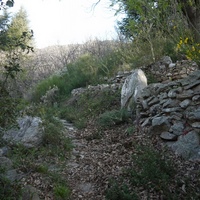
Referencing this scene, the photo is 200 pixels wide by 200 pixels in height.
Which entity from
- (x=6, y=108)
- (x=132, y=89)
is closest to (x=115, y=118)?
(x=132, y=89)

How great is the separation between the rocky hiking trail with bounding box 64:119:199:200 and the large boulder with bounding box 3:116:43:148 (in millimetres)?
776

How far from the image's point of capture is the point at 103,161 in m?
4.54

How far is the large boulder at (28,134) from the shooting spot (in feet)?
16.3

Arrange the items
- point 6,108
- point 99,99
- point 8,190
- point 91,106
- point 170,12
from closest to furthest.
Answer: point 6,108, point 8,190, point 170,12, point 91,106, point 99,99

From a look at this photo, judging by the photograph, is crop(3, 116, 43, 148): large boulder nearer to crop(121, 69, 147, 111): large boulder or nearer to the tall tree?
crop(121, 69, 147, 111): large boulder

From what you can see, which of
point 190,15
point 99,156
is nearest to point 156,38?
point 190,15

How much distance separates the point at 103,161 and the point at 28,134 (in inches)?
63.9

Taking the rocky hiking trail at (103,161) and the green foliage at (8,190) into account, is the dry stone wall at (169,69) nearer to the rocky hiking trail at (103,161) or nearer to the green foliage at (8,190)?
the rocky hiking trail at (103,161)

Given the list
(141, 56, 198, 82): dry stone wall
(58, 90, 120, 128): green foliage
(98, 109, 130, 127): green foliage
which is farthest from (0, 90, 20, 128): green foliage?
(141, 56, 198, 82): dry stone wall

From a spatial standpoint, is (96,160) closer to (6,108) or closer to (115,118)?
(115,118)

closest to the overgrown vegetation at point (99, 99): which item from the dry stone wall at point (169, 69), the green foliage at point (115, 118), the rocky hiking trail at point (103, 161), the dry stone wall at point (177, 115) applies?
the green foliage at point (115, 118)

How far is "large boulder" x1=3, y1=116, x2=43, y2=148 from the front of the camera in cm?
496

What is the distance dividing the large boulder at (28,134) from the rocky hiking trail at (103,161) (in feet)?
2.55

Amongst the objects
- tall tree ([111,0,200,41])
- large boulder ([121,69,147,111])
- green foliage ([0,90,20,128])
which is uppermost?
tall tree ([111,0,200,41])
